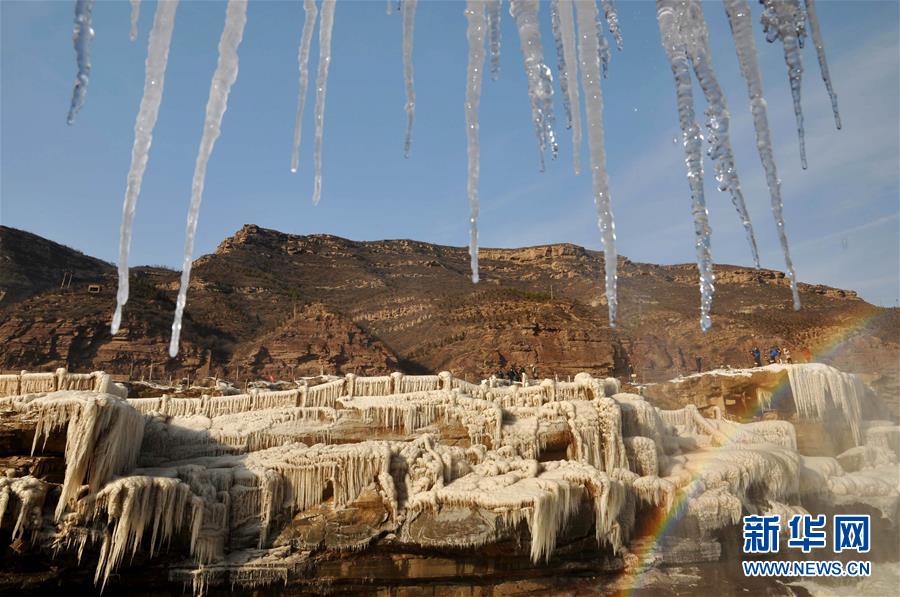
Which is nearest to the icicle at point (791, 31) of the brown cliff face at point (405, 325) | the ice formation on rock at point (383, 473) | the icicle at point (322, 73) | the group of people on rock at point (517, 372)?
the icicle at point (322, 73)

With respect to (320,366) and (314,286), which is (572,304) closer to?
(320,366)

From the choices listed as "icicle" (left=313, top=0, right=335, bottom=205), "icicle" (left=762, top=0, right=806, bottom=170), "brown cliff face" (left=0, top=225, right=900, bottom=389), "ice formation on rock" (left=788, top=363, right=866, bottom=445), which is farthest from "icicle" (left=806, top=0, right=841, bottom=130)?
"brown cliff face" (left=0, top=225, right=900, bottom=389)

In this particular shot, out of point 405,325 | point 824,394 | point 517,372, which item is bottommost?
point 824,394

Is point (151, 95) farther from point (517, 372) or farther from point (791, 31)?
point (517, 372)

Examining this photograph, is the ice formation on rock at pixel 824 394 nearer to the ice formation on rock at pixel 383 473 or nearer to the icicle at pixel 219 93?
the ice formation on rock at pixel 383 473

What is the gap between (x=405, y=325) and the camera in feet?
181

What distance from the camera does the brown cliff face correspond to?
1459 inches

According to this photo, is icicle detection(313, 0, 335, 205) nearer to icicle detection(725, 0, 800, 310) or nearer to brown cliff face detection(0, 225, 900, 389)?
icicle detection(725, 0, 800, 310)

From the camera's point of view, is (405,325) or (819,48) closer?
(819,48)

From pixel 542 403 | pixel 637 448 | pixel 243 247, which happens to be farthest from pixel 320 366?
pixel 243 247

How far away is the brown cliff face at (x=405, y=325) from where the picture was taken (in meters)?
37.1

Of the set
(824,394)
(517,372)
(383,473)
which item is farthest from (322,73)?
(517,372)

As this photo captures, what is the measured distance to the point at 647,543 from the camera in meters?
14.8

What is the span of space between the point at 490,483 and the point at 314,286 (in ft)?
201
